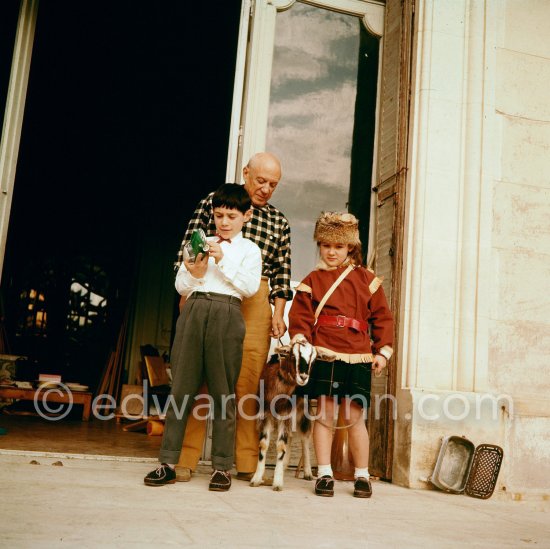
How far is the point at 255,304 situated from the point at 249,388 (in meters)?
0.48

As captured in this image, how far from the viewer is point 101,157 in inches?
405

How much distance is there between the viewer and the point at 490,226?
4.27 m

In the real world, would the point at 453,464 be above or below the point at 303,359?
below

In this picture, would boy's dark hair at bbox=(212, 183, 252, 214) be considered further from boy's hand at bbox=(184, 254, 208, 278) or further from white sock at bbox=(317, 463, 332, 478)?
white sock at bbox=(317, 463, 332, 478)

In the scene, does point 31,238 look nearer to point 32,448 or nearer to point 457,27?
point 32,448

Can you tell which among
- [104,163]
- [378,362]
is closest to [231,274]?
[378,362]

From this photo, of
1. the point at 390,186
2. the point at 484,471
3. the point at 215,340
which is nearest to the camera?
the point at 215,340

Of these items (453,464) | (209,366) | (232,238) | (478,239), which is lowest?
(453,464)

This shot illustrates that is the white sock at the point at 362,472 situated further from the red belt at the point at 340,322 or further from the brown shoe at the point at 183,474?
the brown shoe at the point at 183,474

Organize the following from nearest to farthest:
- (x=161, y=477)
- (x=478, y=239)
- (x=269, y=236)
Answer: (x=161, y=477)
(x=269, y=236)
(x=478, y=239)

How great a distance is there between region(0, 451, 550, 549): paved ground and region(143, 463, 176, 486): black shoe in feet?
0.15

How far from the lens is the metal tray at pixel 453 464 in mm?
3807

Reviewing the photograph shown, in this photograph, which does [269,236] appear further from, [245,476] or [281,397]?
[245,476]

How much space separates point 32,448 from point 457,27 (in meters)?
4.25
